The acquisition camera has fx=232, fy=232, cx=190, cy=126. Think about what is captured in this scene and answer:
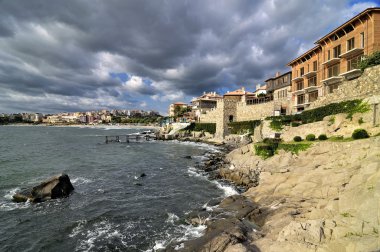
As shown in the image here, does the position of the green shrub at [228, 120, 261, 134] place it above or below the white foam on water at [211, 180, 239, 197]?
above

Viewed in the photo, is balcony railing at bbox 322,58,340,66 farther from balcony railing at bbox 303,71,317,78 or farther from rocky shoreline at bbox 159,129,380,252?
rocky shoreline at bbox 159,129,380,252

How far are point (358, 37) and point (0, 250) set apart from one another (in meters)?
49.9

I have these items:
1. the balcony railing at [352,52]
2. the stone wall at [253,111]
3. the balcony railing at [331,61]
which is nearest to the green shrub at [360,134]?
the balcony railing at [352,52]

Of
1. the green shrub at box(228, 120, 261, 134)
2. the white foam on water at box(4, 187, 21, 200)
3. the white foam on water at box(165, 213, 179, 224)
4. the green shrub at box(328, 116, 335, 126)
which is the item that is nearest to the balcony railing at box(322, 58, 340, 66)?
the green shrub at box(328, 116, 335, 126)

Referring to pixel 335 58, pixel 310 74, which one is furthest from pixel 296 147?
pixel 310 74

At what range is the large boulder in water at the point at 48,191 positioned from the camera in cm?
2215

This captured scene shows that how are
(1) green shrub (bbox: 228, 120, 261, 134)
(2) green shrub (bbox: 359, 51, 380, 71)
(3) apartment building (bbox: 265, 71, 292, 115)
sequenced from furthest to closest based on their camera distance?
1. (1) green shrub (bbox: 228, 120, 261, 134)
2. (3) apartment building (bbox: 265, 71, 292, 115)
3. (2) green shrub (bbox: 359, 51, 380, 71)

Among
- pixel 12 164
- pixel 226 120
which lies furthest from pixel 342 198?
pixel 226 120

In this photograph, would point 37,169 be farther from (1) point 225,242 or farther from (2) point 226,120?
(2) point 226,120

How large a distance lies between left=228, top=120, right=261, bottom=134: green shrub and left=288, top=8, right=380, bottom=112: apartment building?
409 inches

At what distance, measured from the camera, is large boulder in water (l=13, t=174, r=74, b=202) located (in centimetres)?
2215

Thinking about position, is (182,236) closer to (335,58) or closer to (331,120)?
(331,120)

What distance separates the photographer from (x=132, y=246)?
14.5 metres

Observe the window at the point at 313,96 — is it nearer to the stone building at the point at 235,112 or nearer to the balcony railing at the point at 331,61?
the balcony railing at the point at 331,61
